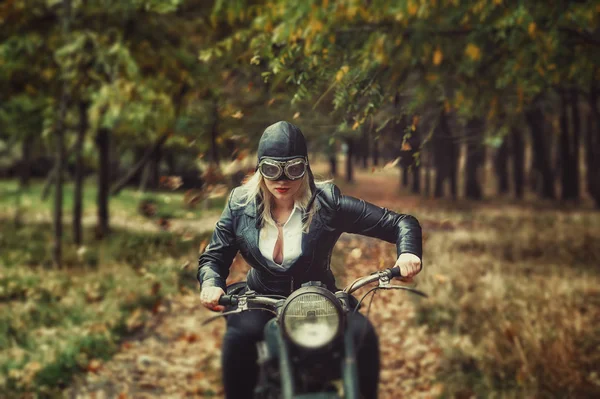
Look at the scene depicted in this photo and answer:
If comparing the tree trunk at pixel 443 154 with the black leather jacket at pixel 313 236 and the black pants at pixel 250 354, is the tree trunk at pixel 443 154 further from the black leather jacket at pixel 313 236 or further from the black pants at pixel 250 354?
the black pants at pixel 250 354

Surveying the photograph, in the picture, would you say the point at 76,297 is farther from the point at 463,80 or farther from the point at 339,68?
the point at 339,68

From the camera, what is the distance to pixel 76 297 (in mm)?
8711

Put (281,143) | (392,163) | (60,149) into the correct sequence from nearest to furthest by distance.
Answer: (281,143) < (392,163) < (60,149)

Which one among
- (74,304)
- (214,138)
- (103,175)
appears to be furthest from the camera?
(103,175)

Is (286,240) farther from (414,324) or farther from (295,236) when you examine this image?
(414,324)

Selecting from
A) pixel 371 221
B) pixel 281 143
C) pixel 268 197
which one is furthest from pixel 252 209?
pixel 371 221

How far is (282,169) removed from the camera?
79.8 inches

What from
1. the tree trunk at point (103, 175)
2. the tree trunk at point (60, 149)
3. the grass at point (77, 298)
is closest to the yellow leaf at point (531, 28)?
the grass at point (77, 298)

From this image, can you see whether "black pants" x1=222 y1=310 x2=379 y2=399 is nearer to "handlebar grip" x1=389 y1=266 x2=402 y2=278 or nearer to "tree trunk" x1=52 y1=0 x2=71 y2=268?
"handlebar grip" x1=389 y1=266 x2=402 y2=278

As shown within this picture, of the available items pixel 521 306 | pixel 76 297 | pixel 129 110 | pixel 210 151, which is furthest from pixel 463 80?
pixel 76 297

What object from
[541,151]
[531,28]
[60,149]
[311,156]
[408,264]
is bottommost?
[408,264]

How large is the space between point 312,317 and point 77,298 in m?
7.46

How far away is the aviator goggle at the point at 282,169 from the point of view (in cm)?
203

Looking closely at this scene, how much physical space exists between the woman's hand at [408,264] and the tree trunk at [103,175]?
12.4 meters
